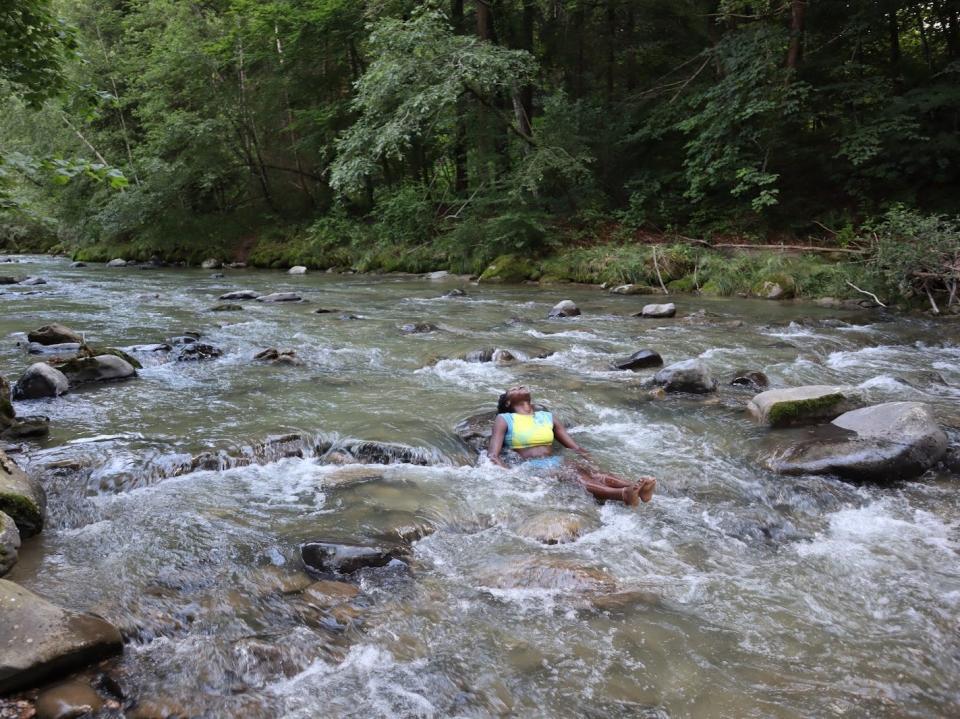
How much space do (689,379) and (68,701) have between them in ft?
21.5

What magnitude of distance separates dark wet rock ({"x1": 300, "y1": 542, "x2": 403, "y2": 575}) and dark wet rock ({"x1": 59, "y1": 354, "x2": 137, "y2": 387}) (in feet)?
17.3

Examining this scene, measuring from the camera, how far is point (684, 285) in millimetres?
15859

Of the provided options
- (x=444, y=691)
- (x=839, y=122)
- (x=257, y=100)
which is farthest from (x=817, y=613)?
(x=257, y=100)

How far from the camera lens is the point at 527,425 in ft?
19.0

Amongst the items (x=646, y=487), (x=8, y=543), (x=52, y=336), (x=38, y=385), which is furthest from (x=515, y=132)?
(x=8, y=543)

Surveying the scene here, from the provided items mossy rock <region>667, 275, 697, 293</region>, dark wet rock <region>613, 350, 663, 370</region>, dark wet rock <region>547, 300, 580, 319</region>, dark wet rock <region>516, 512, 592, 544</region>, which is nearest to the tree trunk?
mossy rock <region>667, 275, 697, 293</region>

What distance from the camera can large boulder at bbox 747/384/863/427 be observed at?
6.28 m

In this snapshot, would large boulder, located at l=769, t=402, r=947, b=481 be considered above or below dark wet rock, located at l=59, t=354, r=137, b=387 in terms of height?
below

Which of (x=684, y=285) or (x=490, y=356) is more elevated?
(x=684, y=285)

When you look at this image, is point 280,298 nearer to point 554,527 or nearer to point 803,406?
point 803,406

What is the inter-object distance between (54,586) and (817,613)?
4.21m

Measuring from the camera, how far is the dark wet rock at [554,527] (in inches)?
169

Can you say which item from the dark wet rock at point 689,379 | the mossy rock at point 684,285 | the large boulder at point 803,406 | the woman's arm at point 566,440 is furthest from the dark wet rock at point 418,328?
the mossy rock at point 684,285

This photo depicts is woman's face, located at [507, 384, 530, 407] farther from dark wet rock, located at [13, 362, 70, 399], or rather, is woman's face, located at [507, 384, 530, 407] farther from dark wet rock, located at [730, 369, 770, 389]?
dark wet rock, located at [13, 362, 70, 399]
